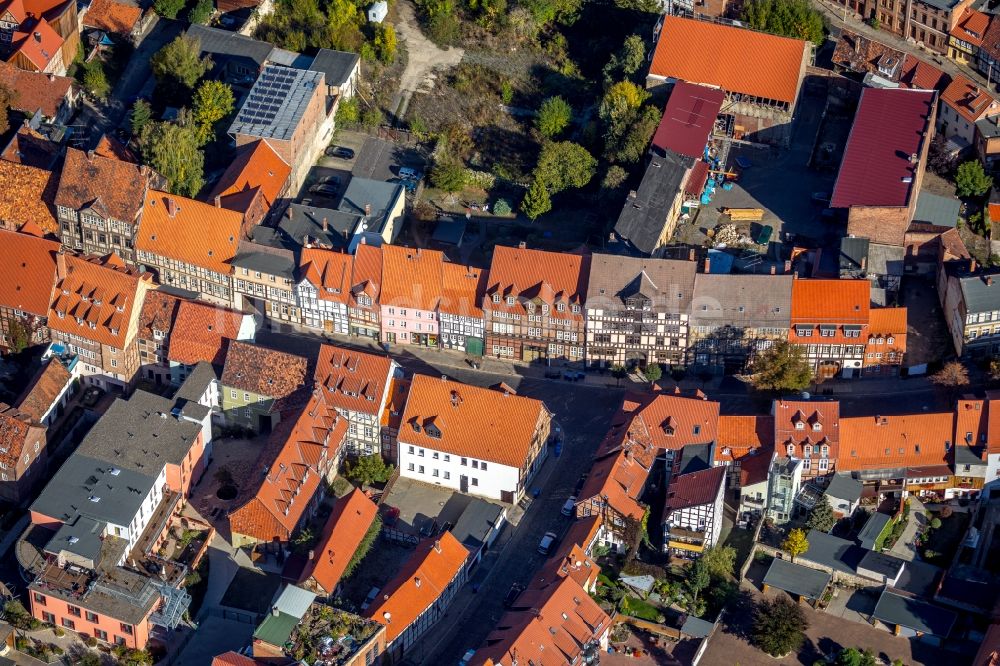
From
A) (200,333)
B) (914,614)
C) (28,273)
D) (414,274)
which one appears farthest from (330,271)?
(914,614)

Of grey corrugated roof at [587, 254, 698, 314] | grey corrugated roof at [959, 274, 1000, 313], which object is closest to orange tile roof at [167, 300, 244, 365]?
grey corrugated roof at [587, 254, 698, 314]

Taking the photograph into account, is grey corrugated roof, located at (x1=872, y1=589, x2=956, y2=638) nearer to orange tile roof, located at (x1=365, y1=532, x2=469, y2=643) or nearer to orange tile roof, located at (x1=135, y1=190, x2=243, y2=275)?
orange tile roof, located at (x1=365, y1=532, x2=469, y2=643)

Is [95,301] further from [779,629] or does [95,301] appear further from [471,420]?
[779,629]

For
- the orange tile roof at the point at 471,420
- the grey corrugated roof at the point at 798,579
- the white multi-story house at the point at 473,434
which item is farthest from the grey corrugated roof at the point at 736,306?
the grey corrugated roof at the point at 798,579

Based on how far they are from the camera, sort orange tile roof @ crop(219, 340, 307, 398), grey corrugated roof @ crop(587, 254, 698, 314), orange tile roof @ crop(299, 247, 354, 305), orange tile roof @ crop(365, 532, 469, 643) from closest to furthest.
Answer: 1. orange tile roof @ crop(365, 532, 469, 643)
2. orange tile roof @ crop(219, 340, 307, 398)
3. grey corrugated roof @ crop(587, 254, 698, 314)
4. orange tile roof @ crop(299, 247, 354, 305)

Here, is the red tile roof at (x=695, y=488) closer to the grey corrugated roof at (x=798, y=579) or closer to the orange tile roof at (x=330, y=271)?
the grey corrugated roof at (x=798, y=579)

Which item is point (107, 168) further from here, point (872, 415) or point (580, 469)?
point (872, 415)
